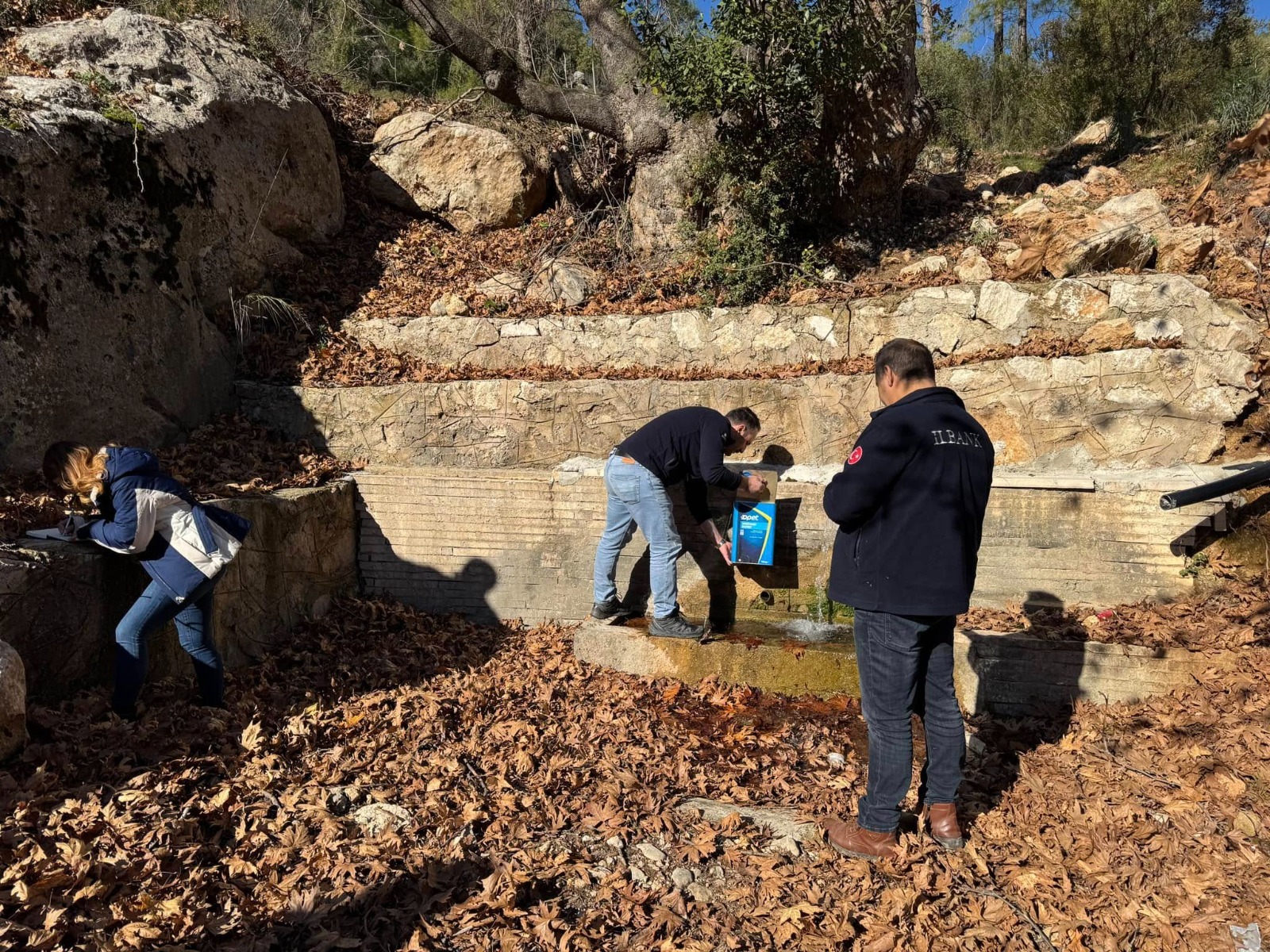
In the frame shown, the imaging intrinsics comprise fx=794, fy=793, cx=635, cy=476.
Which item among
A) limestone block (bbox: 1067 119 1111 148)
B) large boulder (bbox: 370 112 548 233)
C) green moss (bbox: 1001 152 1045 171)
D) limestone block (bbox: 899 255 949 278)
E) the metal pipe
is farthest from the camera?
limestone block (bbox: 1067 119 1111 148)

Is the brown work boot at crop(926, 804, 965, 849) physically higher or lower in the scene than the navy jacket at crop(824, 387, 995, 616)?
lower

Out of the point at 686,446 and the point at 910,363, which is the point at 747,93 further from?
the point at 910,363

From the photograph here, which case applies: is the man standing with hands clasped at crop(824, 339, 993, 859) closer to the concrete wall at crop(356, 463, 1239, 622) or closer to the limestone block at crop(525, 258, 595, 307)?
the concrete wall at crop(356, 463, 1239, 622)

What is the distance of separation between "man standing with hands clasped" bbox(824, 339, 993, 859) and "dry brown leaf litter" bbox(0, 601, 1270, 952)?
28 centimetres

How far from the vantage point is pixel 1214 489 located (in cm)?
460

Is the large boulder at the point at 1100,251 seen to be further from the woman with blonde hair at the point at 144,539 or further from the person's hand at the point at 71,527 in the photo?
the person's hand at the point at 71,527

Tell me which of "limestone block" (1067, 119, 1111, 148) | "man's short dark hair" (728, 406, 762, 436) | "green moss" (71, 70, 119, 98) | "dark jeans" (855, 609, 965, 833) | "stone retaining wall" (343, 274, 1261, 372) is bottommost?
"dark jeans" (855, 609, 965, 833)

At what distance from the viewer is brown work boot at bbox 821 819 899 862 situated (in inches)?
129

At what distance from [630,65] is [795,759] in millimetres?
8341

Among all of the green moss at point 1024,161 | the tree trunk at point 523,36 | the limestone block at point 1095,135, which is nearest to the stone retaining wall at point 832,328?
the green moss at point 1024,161

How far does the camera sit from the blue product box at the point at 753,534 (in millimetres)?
5691

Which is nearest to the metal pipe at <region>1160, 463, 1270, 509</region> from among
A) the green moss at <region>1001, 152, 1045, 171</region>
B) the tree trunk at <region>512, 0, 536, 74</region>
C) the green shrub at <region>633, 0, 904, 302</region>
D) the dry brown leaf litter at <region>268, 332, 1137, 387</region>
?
the dry brown leaf litter at <region>268, 332, 1137, 387</region>

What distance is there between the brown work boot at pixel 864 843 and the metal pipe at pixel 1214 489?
2.72 meters

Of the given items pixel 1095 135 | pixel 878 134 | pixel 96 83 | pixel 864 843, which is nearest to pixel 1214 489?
pixel 864 843
